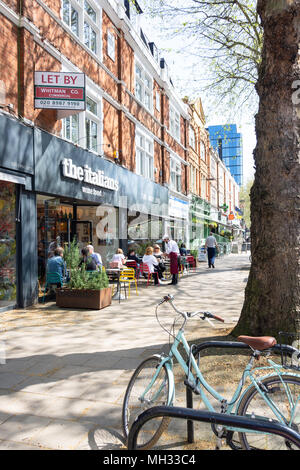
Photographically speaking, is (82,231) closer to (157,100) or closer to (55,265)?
(55,265)

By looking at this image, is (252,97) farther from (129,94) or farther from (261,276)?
(261,276)

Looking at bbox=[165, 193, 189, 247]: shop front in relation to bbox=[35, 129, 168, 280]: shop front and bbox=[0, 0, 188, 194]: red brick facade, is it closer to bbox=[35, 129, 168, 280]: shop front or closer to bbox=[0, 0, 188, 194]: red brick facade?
bbox=[0, 0, 188, 194]: red brick facade

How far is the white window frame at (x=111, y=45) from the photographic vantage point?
585 inches

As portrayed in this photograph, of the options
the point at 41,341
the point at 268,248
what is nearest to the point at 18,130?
the point at 41,341

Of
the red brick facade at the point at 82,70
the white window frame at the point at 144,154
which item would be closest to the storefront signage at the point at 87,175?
the red brick facade at the point at 82,70

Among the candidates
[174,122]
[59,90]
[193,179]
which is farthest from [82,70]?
→ [193,179]

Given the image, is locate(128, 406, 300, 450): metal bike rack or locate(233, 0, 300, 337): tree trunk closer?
locate(128, 406, 300, 450): metal bike rack

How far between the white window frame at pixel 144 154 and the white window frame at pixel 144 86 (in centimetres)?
163

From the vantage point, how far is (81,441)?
3.03m

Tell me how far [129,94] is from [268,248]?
13771mm

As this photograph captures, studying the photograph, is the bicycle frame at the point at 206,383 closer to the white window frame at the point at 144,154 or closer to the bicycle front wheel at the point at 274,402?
the bicycle front wheel at the point at 274,402

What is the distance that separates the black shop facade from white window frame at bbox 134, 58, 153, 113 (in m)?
4.78

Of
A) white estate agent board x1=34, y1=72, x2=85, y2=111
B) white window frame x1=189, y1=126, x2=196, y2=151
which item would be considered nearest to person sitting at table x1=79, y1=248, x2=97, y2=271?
white estate agent board x1=34, y1=72, x2=85, y2=111

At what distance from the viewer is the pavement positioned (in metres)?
3.14
